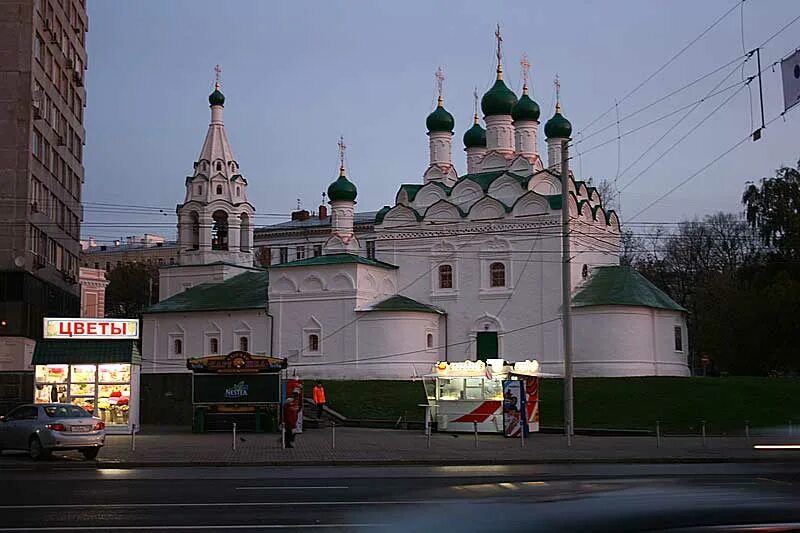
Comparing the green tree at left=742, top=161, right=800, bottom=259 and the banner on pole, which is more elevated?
the green tree at left=742, top=161, right=800, bottom=259

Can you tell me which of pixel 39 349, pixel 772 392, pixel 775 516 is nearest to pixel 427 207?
pixel 772 392

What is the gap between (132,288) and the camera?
284 feet

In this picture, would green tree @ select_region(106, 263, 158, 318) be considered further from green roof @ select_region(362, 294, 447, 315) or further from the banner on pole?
the banner on pole

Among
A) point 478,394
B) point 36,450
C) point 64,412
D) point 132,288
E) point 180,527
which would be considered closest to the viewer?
point 180,527

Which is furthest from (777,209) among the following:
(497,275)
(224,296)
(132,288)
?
(132,288)

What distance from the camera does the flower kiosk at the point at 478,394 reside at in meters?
33.5

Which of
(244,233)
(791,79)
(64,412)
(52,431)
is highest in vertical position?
(244,233)

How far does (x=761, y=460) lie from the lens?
2441cm

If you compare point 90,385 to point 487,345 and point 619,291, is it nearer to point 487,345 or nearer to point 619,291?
point 487,345

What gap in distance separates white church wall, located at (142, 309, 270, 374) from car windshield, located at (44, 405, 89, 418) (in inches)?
1085

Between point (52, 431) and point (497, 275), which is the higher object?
point (497, 275)

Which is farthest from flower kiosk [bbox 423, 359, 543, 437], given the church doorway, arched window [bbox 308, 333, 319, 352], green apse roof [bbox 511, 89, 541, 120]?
green apse roof [bbox 511, 89, 541, 120]

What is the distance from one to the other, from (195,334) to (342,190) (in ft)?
36.8

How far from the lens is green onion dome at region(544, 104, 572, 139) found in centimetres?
5459
